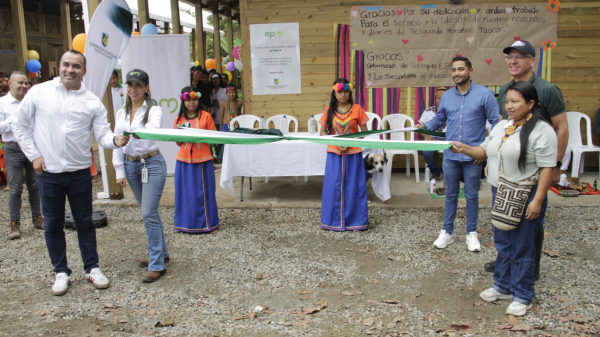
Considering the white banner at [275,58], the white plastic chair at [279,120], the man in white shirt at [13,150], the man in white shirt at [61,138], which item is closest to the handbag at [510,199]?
the man in white shirt at [61,138]

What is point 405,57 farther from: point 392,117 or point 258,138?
point 258,138

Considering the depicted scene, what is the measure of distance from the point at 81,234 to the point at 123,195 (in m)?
3.22

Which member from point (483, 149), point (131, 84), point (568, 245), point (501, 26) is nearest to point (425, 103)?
point (501, 26)

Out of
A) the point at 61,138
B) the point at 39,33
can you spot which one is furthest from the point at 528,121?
the point at 39,33

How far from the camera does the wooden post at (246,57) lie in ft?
26.2

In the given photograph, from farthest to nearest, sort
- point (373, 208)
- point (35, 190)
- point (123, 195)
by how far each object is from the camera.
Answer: point (123, 195) < point (373, 208) < point (35, 190)

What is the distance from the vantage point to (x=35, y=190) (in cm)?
561

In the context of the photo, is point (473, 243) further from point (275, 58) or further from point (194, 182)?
point (275, 58)

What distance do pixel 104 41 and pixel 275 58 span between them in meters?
3.25

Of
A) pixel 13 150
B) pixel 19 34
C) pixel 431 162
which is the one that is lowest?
pixel 431 162

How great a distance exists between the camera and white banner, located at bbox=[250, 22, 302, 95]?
314 inches

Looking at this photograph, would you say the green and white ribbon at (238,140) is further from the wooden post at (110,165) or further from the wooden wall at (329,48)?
the wooden wall at (329,48)

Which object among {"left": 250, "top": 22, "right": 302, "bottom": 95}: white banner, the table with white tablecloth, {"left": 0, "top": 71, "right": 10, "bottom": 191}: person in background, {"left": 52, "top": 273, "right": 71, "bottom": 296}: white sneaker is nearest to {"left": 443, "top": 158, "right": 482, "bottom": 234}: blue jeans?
the table with white tablecloth

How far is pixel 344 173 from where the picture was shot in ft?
17.7
